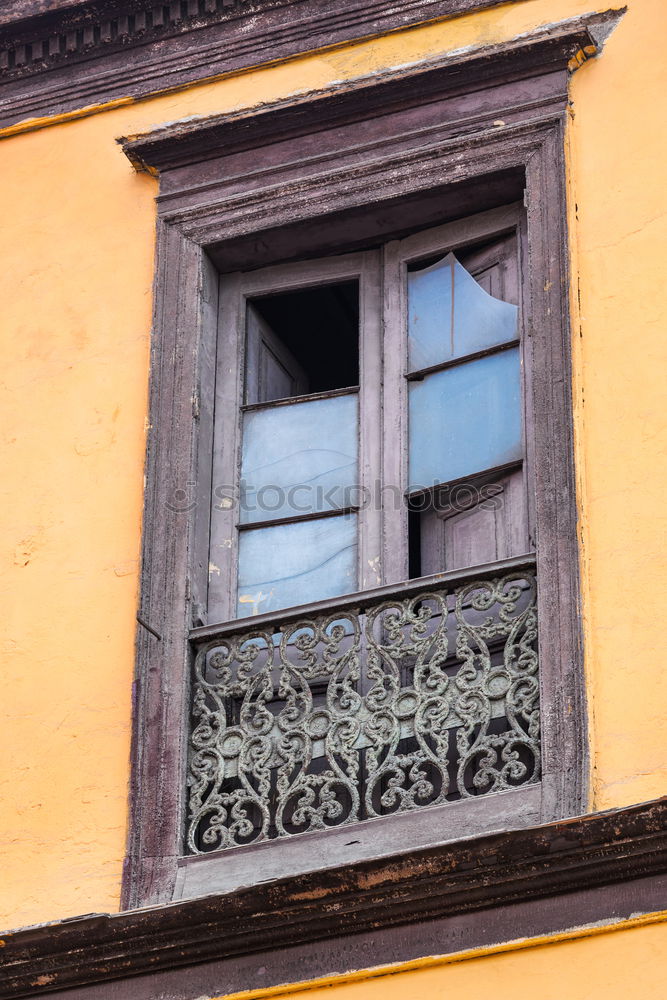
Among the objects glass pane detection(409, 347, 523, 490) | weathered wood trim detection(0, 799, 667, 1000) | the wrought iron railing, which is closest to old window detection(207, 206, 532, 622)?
glass pane detection(409, 347, 523, 490)

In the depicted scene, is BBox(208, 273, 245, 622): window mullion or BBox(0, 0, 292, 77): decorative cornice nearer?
BBox(208, 273, 245, 622): window mullion

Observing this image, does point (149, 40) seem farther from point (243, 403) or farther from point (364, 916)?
point (364, 916)

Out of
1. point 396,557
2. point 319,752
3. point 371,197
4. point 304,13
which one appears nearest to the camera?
point 319,752

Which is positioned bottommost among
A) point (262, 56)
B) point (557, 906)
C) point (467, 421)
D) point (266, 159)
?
point (557, 906)

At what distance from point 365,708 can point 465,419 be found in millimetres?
1257

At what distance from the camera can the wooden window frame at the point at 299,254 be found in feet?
19.8

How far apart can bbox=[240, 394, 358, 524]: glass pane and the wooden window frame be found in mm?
183

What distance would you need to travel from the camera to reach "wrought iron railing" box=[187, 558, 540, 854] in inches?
231

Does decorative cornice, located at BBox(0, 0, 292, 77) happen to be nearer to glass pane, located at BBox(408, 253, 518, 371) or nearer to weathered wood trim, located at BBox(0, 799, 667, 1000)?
glass pane, located at BBox(408, 253, 518, 371)

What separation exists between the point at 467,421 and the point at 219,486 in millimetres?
958

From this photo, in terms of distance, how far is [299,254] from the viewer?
734cm

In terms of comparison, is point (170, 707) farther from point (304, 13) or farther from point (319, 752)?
point (304, 13)

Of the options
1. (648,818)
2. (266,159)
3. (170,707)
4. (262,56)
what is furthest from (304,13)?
(648,818)

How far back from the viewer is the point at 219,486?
6.93m
